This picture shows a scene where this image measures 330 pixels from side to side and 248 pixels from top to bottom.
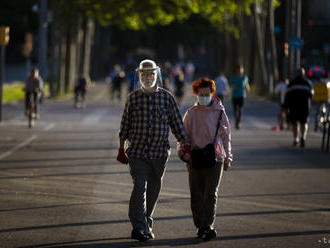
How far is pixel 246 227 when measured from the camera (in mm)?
10531

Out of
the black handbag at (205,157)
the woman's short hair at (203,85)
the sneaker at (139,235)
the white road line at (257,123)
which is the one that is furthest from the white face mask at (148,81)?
the white road line at (257,123)

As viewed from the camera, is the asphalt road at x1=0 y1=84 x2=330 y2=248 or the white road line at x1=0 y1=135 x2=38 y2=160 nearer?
the asphalt road at x1=0 y1=84 x2=330 y2=248

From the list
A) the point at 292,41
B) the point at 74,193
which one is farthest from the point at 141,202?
the point at 292,41

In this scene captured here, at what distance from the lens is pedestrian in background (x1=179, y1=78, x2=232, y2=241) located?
973 cm

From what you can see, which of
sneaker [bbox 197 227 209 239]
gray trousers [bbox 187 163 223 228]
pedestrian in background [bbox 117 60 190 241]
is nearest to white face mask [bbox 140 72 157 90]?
pedestrian in background [bbox 117 60 190 241]

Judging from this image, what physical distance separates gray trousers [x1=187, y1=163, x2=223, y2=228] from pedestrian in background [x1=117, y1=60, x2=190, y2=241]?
0.29m

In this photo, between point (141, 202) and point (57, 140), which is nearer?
point (141, 202)

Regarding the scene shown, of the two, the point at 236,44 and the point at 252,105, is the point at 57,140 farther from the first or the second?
the point at 236,44

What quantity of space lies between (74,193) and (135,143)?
4023 mm

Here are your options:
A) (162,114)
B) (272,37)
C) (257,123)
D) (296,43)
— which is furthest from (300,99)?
(272,37)

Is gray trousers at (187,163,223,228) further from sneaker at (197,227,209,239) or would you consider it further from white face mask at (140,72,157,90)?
white face mask at (140,72,157,90)

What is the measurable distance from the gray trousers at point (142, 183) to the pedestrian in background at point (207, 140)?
13.8 inches

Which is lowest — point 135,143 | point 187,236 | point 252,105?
point 252,105

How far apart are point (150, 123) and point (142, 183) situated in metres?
0.52
